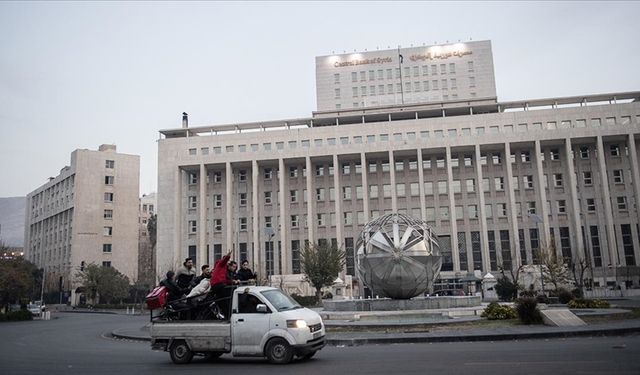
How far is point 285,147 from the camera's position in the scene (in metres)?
73.9

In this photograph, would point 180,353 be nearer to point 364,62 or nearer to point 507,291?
point 507,291

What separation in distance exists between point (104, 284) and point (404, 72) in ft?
204

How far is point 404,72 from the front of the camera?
97.4 meters

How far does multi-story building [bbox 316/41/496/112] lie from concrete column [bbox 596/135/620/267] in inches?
1239

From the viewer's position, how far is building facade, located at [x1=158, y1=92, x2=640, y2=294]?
66875 millimetres

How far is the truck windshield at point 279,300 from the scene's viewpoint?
42.1ft

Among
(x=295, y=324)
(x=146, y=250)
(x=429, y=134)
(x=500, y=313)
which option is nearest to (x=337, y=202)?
(x=429, y=134)

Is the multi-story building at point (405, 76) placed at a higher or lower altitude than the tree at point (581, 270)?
higher

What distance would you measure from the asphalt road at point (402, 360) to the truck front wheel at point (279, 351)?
20 centimetres

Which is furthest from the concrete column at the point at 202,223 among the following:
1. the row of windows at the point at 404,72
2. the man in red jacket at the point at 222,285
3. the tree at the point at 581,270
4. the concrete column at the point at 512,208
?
the man in red jacket at the point at 222,285

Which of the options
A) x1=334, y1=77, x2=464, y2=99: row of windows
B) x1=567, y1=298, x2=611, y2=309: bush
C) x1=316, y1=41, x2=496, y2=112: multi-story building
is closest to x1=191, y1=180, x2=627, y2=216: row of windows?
x1=316, y1=41, x2=496, y2=112: multi-story building

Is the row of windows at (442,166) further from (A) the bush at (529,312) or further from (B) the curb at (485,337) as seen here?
(B) the curb at (485,337)

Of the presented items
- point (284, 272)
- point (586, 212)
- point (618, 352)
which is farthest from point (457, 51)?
point (618, 352)

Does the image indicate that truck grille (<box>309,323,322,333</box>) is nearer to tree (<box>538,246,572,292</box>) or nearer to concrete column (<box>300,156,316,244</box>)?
tree (<box>538,246,572,292</box>)
